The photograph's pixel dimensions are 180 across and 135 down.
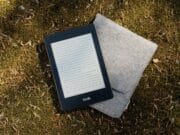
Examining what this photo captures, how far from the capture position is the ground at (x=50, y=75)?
112 inches

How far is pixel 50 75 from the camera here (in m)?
2.87

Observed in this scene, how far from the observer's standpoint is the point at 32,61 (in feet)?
9.48

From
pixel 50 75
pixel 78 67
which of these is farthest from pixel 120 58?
pixel 50 75

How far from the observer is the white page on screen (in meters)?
2.85

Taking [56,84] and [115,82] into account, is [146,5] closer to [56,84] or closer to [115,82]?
[115,82]

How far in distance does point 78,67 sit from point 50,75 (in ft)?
0.50

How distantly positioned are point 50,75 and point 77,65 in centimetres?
15

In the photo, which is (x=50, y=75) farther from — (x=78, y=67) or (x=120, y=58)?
(x=120, y=58)

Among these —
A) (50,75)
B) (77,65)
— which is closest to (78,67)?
(77,65)

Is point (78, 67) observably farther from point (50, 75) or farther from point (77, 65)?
point (50, 75)

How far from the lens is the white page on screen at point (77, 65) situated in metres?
2.85

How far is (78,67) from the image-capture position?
2.85 m

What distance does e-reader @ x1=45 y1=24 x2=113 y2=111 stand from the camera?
284 cm

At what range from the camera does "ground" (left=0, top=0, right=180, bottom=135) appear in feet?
9.33
